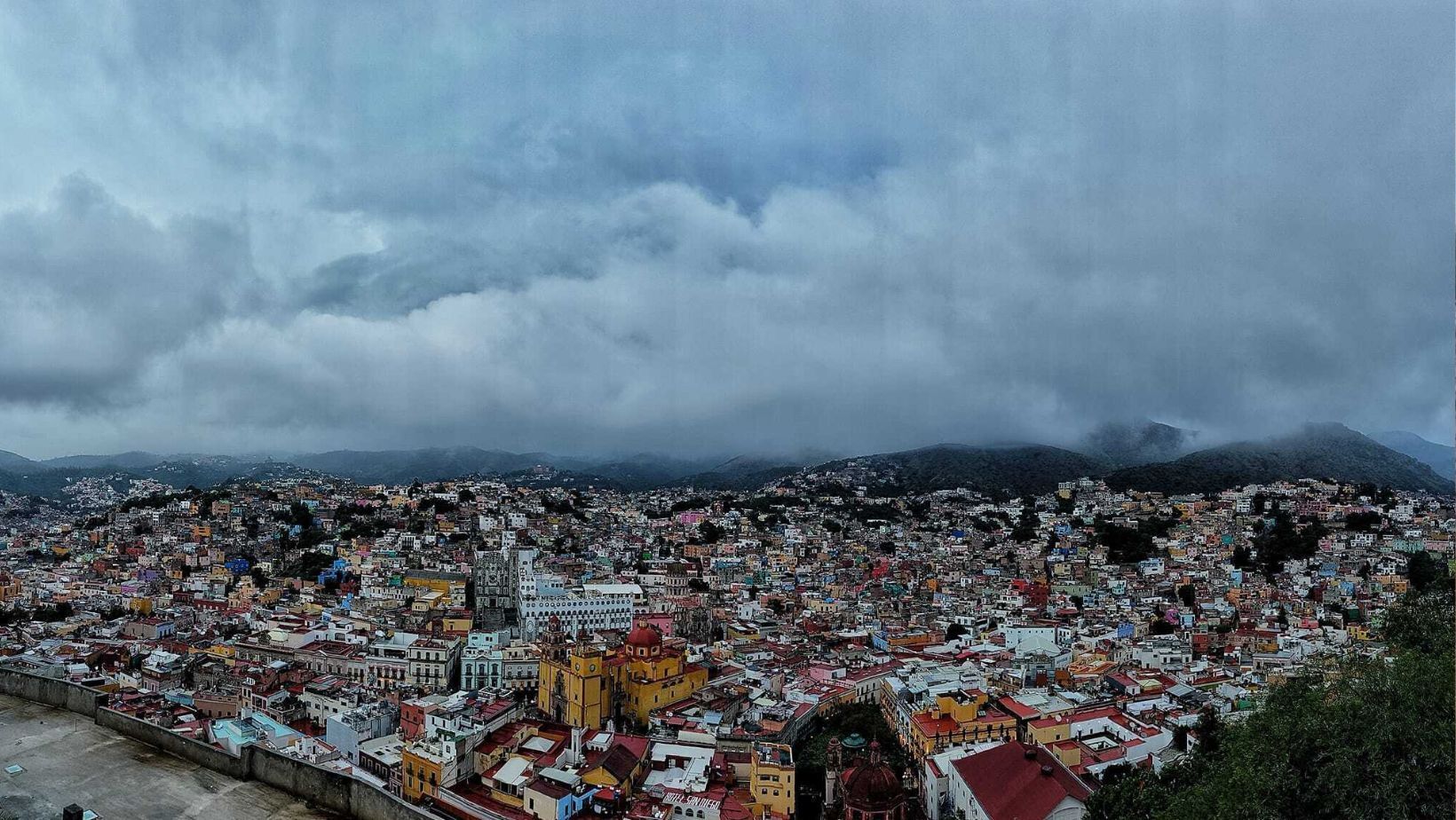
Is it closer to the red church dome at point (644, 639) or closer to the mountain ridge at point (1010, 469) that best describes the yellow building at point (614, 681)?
the red church dome at point (644, 639)

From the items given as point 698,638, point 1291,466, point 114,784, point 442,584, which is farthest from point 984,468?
point 114,784

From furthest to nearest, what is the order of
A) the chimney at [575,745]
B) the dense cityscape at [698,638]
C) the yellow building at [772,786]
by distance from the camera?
1. the chimney at [575,745]
2. the dense cityscape at [698,638]
3. the yellow building at [772,786]

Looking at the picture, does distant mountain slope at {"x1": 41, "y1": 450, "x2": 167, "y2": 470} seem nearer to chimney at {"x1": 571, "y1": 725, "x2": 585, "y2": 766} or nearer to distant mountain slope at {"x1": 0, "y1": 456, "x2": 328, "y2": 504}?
distant mountain slope at {"x1": 0, "y1": 456, "x2": 328, "y2": 504}

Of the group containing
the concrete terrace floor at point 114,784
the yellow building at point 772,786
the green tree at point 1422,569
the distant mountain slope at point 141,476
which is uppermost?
the concrete terrace floor at point 114,784

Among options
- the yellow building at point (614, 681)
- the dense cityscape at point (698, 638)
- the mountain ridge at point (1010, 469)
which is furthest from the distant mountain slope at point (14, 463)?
the yellow building at point (614, 681)

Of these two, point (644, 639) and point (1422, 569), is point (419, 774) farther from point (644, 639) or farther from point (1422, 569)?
point (1422, 569)

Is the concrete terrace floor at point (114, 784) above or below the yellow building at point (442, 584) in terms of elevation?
above

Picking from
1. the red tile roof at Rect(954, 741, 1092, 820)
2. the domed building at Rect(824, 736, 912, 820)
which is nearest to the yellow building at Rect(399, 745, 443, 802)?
the domed building at Rect(824, 736, 912, 820)
